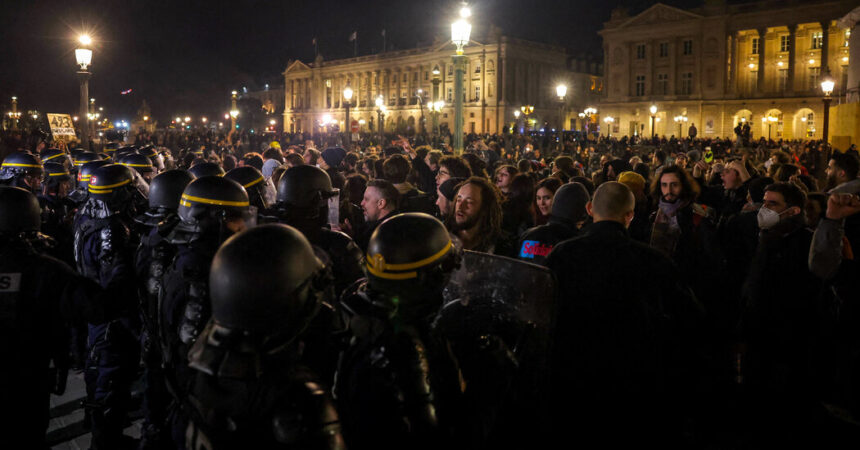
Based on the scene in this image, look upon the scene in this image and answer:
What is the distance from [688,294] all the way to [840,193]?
8.31ft

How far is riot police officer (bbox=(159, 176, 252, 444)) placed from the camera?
117 inches

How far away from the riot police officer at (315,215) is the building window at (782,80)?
7057cm

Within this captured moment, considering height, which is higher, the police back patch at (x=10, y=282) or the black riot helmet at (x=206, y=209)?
the black riot helmet at (x=206, y=209)

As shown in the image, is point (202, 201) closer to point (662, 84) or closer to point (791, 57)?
point (791, 57)

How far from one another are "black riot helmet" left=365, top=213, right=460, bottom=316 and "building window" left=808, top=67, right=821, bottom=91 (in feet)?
232

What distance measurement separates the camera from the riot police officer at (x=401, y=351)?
83.4 inches

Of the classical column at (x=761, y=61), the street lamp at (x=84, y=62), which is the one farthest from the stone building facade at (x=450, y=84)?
the street lamp at (x=84, y=62)

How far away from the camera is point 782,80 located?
64375mm

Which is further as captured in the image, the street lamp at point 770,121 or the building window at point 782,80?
the building window at point 782,80

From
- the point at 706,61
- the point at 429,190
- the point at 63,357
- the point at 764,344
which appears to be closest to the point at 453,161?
the point at 429,190

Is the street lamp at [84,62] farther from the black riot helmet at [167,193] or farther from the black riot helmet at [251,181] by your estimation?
the black riot helmet at [167,193]

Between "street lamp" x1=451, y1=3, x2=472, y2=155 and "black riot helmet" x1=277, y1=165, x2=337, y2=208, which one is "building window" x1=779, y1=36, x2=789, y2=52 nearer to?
"street lamp" x1=451, y1=3, x2=472, y2=155

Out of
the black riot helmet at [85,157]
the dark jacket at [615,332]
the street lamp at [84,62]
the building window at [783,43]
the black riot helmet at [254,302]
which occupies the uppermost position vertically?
the building window at [783,43]

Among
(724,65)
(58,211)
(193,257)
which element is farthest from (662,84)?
(193,257)
